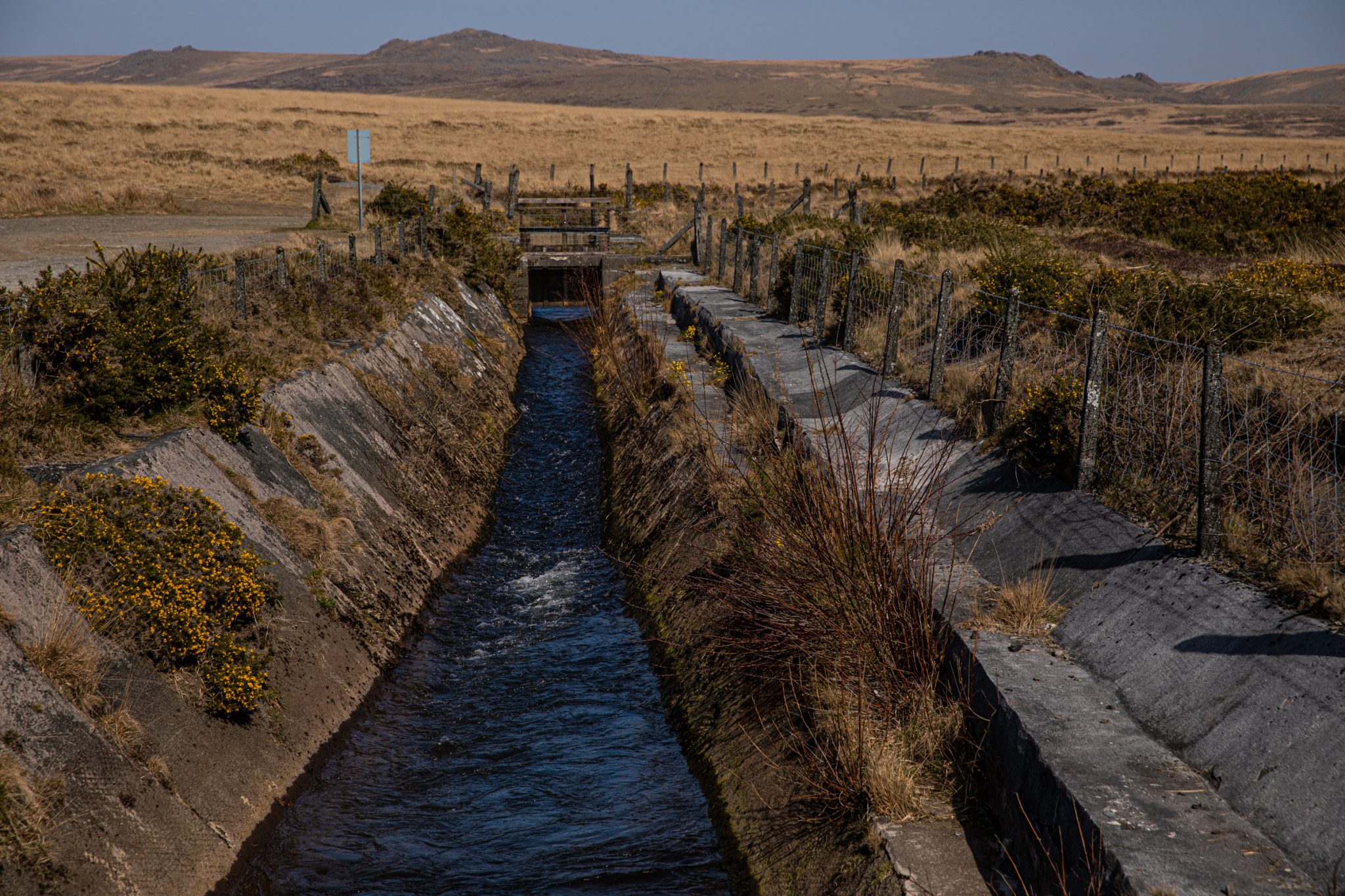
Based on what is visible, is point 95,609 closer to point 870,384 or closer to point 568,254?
point 870,384

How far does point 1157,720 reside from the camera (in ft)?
15.6

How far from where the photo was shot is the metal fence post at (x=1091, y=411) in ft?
22.4

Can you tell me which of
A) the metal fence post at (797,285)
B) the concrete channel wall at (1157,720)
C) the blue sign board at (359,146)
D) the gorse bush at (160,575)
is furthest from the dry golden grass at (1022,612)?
the blue sign board at (359,146)

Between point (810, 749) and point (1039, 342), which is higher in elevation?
point (1039, 342)

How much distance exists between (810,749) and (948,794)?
0.90 meters

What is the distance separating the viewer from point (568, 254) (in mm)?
28422

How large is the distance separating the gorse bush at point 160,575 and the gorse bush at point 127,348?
1551mm

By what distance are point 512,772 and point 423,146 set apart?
2519 inches

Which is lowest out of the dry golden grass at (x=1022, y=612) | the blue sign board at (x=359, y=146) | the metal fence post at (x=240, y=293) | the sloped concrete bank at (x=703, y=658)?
the sloped concrete bank at (x=703, y=658)

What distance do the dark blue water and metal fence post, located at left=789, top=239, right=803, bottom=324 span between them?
6.11 m

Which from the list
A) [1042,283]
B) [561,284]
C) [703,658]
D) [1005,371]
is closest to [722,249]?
[561,284]

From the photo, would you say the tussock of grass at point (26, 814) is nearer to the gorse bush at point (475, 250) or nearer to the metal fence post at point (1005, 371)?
the metal fence post at point (1005, 371)

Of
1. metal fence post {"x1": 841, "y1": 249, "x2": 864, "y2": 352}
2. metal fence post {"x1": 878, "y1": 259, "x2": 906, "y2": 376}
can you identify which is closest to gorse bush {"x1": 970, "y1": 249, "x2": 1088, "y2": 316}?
metal fence post {"x1": 878, "y1": 259, "x2": 906, "y2": 376}

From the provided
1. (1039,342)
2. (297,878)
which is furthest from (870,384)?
(297,878)
